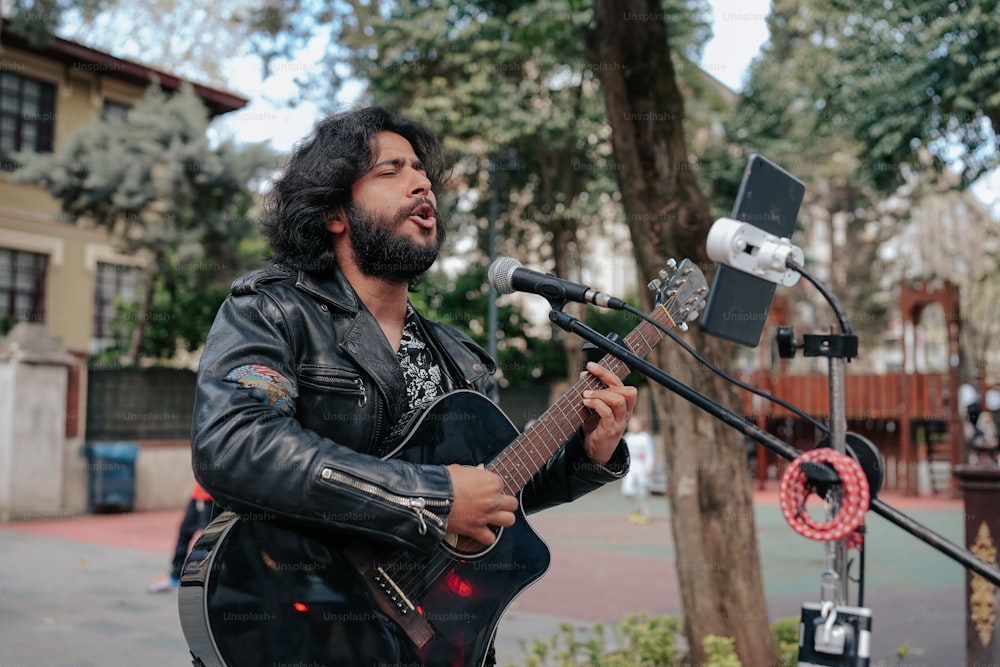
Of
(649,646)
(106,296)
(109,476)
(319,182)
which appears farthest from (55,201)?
(319,182)

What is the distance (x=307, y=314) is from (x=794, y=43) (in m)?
29.8

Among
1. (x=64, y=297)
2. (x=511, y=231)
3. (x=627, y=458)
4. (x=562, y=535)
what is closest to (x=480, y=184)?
(x=511, y=231)

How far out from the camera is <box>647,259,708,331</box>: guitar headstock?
2.71m

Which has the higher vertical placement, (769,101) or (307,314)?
(769,101)

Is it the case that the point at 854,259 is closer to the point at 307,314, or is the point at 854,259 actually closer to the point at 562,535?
the point at 562,535

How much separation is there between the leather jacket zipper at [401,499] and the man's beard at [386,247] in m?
0.73

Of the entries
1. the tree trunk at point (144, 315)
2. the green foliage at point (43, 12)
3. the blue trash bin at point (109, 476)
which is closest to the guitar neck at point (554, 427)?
the green foliage at point (43, 12)

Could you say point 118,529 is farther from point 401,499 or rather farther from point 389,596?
point 401,499

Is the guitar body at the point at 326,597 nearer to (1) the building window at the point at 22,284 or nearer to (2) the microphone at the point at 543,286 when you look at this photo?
(2) the microphone at the point at 543,286

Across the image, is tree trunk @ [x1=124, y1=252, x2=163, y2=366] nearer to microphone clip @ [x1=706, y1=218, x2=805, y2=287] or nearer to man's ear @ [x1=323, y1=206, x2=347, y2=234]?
man's ear @ [x1=323, y1=206, x2=347, y2=234]

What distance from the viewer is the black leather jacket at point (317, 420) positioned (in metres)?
1.97

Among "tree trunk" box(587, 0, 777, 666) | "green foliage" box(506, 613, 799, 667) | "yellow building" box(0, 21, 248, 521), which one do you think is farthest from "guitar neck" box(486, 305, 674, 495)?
"yellow building" box(0, 21, 248, 521)

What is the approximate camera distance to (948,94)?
15.1 meters

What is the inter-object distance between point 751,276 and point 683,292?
61cm
